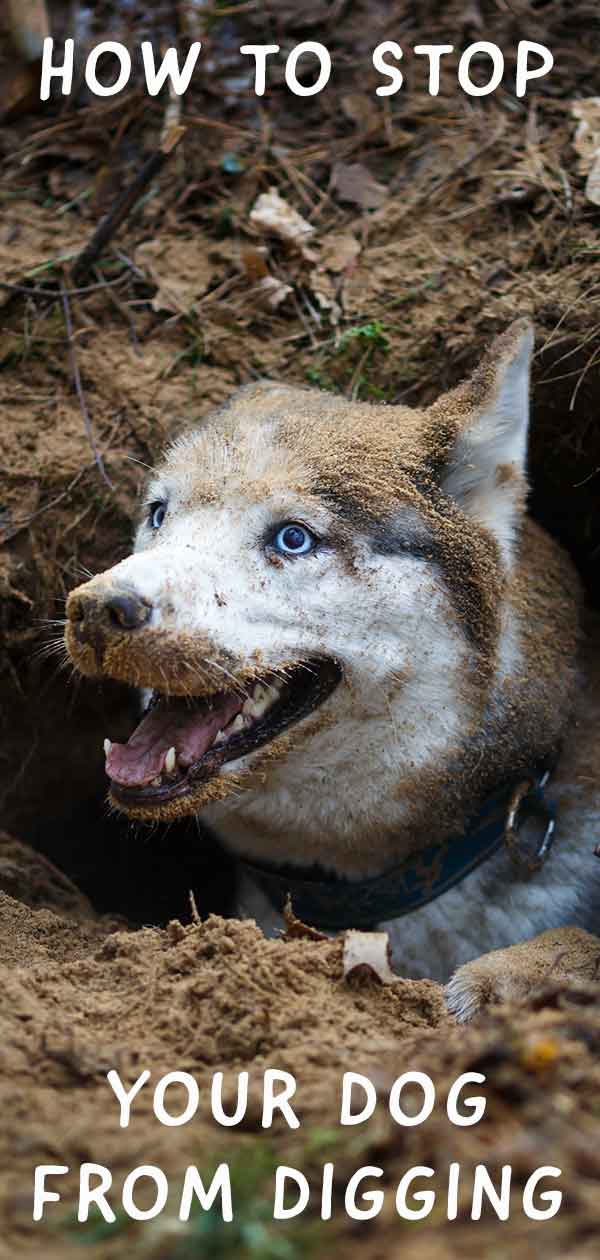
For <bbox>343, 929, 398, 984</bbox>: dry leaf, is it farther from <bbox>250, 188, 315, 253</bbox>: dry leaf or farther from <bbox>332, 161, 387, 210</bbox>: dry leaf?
<bbox>332, 161, 387, 210</bbox>: dry leaf

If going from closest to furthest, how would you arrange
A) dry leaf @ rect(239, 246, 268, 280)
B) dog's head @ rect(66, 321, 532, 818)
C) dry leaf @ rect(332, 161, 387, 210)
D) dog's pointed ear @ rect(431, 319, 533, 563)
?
1. dog's head @ rect(66, 321, 532, 818)
2. dog's pointed ear @ rect(431, 319, 533, 563)
3. dry leaf @ rect(239, 246, 268, 280)
4. dry leaf @ rect(332, 161, 387, 210)

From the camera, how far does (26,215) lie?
563cm

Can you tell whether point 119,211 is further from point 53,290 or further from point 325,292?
point 325,292

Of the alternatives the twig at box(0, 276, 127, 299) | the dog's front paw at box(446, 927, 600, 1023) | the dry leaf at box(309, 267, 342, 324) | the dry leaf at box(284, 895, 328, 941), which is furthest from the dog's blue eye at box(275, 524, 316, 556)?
the twig at box(0, 276, 127, 299)

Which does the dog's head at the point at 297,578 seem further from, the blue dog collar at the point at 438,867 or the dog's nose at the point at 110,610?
the blue dog collar at the point at 438,867

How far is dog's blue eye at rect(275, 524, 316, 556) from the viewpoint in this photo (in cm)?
361

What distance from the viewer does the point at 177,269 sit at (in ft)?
17.7

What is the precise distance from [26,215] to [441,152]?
6.09ft

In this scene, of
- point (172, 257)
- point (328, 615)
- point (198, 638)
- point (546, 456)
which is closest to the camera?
point (198, 638)

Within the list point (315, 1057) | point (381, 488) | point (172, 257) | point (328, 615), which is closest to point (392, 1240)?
point (315, 1057)

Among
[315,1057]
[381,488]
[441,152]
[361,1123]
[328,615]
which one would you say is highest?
[441,152]

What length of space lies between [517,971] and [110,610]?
1475mm

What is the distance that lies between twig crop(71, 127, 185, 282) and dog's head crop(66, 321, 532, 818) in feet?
4.87

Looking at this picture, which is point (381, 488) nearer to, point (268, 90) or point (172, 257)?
point (172, 257)
